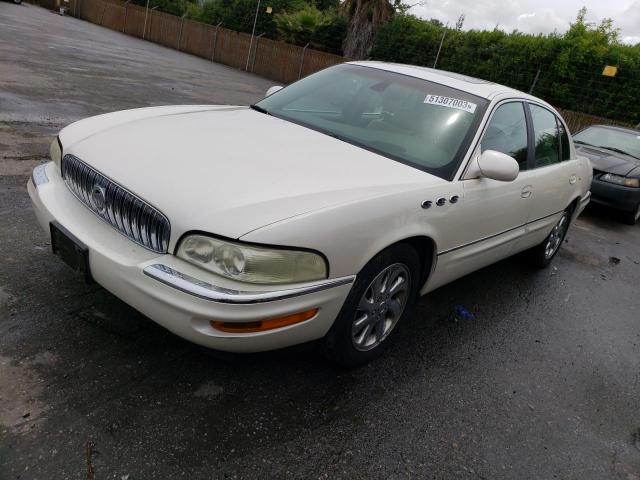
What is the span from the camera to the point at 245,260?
2037 millimetres

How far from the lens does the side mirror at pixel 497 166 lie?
9.61 ft

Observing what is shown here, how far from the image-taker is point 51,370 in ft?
7.75

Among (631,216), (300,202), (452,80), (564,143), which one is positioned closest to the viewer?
(300,202)

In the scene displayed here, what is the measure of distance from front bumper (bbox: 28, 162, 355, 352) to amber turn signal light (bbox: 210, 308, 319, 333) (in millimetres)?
18

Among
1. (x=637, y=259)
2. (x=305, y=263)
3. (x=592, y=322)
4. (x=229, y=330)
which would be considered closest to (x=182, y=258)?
(x=229, y=330)

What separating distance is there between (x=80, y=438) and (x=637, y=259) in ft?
20.8

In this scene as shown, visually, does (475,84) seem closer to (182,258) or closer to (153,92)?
(182,258)

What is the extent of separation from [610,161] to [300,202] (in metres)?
7.20

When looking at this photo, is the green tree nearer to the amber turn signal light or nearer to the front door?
the front door

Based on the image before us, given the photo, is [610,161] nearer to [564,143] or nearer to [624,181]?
[624,181]

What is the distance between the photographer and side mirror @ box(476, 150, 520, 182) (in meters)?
2.93

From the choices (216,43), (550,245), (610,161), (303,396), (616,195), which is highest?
(216,43)

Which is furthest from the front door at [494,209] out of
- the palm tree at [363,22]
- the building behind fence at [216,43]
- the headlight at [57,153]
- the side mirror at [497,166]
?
the palm tree at [363,22]

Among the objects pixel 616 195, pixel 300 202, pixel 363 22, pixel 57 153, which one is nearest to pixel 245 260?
pixel 300 202
